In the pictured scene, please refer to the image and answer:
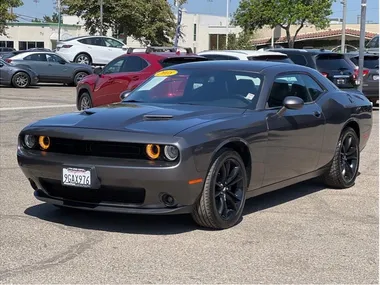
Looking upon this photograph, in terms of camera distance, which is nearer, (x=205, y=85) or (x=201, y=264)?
(x=201, y=264)

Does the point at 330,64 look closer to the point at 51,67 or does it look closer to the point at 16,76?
the point at 16,76

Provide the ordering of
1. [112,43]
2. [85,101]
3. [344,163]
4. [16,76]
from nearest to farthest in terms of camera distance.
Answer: [344,163] → [85,101] → [16,76] → [112,43]

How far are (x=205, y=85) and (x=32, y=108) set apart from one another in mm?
10748

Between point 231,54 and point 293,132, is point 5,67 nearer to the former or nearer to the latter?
point 231,54

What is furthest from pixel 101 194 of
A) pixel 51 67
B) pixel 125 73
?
pixel 51 67

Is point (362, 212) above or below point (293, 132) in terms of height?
below

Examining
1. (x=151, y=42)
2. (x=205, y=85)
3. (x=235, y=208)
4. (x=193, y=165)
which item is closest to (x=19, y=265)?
(x=193, y=165)

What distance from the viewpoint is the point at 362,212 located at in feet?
22.3

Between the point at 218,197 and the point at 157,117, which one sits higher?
the point at 157,117

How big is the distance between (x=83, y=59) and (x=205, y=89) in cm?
2497

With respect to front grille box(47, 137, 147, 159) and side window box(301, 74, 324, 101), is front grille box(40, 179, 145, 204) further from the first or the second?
side window box(301, 74, 324, 101)

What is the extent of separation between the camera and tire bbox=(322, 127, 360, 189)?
25.4ft

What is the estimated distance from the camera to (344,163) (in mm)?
7930

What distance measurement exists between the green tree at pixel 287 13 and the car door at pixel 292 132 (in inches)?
1676
